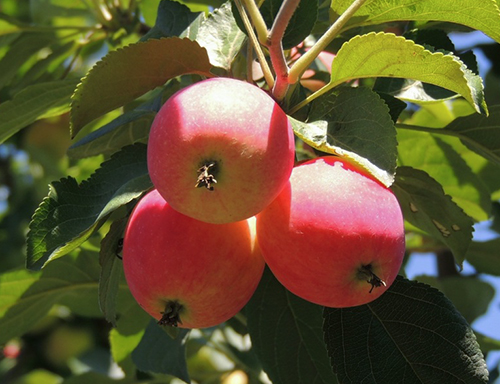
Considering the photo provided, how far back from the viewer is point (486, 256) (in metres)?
2.05

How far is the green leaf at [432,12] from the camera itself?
107 centimetres

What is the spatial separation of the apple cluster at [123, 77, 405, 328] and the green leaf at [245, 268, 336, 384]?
30 centimetres

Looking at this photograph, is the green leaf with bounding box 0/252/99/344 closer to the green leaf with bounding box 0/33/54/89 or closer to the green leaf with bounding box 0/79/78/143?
the green leaf with bounding box 0/79/78/143

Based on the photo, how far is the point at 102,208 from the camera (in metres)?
1.15

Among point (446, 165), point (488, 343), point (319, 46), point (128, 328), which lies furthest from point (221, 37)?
point (488, 343)

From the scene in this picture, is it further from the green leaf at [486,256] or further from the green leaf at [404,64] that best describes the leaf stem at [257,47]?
the green leaf at [486,256]

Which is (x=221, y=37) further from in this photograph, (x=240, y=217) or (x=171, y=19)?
(x=240, y=217)

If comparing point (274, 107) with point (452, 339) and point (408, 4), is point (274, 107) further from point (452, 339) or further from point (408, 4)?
point (452, 339)

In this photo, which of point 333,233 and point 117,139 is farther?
point 117,139

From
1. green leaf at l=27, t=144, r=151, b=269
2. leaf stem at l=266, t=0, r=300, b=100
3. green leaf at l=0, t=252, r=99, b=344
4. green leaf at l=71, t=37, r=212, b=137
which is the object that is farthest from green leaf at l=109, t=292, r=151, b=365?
leaf stem at l=266, t=0, r=300, b=100

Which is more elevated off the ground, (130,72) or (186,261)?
(130,72)

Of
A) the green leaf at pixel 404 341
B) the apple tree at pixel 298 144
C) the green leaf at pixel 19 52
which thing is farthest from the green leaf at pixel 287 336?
the green leaf at pixel 19 52

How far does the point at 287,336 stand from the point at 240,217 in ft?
1.83

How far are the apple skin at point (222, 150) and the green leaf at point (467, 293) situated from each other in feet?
4.72
